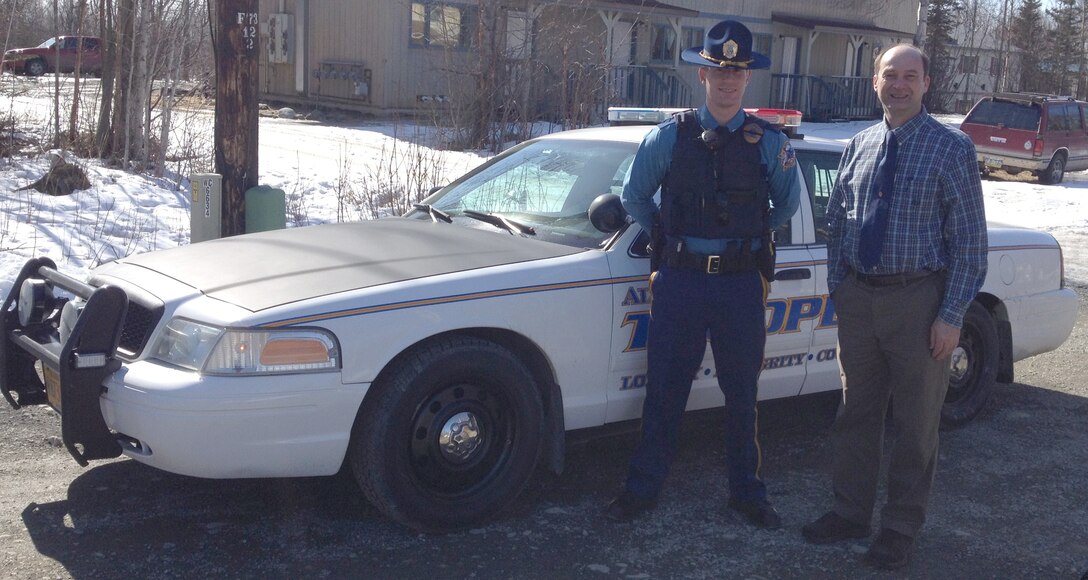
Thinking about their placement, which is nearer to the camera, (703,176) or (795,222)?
(703,176)

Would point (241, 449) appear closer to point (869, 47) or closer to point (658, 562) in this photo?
point (658, 562)

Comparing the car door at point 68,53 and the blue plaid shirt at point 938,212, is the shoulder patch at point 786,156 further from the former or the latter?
the car door at point 68,53

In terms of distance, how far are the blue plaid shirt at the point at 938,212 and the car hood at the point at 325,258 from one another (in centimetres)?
126

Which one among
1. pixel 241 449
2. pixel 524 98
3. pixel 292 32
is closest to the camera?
pixel 241 449

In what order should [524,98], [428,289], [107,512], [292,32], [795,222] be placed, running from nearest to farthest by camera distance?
[428,289], [107,512], [795,222], [524,98], [292,32]

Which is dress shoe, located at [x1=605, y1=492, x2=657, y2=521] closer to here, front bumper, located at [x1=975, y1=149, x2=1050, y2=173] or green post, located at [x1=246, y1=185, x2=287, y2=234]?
green post, located at [x1=246, y1=185, x2=287, y2=234]

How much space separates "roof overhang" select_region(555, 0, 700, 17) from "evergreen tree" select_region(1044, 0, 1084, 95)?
23.8 m

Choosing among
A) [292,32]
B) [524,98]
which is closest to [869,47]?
[292,32]

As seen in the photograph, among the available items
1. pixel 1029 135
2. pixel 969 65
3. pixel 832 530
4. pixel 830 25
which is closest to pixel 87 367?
pixel 832 530

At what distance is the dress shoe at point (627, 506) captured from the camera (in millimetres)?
4105

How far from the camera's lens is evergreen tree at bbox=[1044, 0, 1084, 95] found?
43.5 meters

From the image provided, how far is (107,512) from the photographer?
401 cm

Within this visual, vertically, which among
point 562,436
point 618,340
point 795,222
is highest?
point 795,222

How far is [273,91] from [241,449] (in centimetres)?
2536
